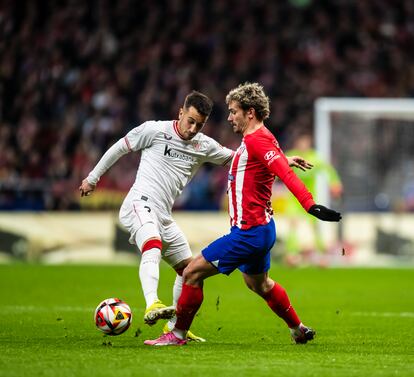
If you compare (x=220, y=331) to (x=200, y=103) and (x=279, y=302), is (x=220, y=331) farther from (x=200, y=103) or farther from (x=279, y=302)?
(x=200, y=103)

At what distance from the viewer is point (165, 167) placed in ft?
26.3

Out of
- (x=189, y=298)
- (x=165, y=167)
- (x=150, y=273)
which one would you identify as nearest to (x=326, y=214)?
(x=189, y=298)

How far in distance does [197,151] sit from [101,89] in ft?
47.8

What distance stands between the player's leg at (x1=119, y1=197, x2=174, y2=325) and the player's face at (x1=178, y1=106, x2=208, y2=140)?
64 centimetres

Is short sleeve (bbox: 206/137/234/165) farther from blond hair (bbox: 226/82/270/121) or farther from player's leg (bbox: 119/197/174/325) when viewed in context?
blond hair (bbox: 226/82/270/121)

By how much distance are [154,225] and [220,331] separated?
1322 millimetres

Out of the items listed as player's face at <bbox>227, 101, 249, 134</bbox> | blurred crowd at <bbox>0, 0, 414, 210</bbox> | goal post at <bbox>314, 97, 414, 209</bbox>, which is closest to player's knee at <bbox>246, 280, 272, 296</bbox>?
player's face at <bbox>227, 101, 249, 134</bbox>

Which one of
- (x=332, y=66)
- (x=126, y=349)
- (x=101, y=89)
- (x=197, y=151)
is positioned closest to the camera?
(x=126, y=349)

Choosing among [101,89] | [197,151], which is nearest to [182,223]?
[101,89]

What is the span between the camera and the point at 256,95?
722cm

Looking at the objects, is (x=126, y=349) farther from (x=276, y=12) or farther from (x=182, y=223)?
(x=276, y=12)

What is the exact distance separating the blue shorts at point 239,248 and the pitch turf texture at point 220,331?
0.63m

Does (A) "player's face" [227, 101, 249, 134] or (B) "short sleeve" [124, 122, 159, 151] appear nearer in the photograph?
(A) "player's face" [227, 101, 249, 134]

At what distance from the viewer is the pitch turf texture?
6008 millimetres
